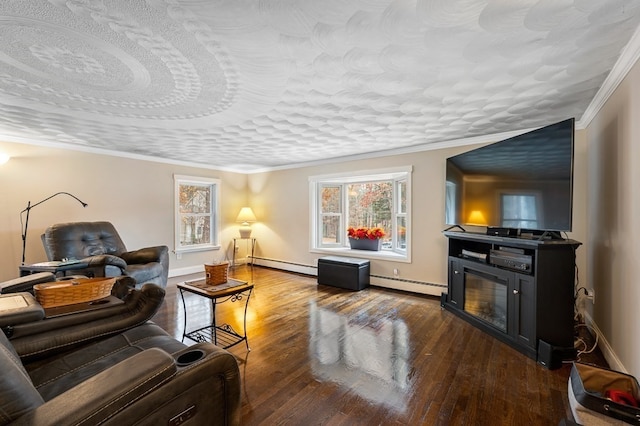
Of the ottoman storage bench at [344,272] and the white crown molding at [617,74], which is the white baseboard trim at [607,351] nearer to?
the white crown molding at [617,74]

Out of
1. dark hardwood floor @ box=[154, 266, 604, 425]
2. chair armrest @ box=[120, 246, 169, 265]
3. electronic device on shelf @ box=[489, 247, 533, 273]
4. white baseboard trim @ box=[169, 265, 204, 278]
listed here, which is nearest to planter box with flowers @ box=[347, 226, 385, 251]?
dark hardwood floor @ box=[154, 266, 604, 425]

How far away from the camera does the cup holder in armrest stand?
1169 mm

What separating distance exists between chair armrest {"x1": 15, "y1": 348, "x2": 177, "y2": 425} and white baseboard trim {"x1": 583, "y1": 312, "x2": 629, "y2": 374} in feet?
9.40

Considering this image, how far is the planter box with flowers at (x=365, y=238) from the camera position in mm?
4910

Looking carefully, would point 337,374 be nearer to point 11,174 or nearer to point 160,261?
point 160,261

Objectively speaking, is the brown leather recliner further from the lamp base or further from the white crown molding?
the lamp base

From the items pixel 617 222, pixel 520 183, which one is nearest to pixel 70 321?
pixel 520 183

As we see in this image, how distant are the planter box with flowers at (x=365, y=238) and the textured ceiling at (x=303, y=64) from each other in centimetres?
205

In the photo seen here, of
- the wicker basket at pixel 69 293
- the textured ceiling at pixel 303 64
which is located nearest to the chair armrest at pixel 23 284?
the wicker basket at pixel 69 293

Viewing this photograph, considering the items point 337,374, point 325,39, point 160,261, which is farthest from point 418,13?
point 160,261

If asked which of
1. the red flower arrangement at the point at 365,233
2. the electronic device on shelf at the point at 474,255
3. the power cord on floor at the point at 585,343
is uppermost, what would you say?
the red flower arrangement at the point at 365,233

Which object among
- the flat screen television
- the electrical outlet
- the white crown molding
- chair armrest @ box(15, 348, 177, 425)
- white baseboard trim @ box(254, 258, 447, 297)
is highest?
the white crown molding

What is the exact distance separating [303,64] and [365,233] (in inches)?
139

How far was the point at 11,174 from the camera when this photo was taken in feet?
11.9
